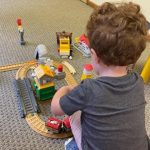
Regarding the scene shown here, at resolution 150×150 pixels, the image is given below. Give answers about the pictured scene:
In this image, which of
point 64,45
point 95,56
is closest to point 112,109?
point 95,56

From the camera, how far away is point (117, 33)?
2.06 feet

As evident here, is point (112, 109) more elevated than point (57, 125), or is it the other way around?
point (112, 109)

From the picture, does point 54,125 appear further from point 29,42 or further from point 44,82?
point 29,42

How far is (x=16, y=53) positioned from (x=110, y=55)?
3.34 feet

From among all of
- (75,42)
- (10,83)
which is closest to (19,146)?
(10,83)

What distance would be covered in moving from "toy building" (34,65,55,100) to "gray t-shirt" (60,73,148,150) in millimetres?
455

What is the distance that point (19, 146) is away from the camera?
98 cm

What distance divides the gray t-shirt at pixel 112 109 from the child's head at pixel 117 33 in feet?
0.20

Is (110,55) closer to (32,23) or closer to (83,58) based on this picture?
(83,58)

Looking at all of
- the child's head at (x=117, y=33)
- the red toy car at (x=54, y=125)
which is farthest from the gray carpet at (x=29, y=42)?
the child's head at (x=117, y=33)

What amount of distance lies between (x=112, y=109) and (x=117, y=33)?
201mm

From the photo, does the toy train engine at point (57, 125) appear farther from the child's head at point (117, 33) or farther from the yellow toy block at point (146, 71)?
the yellow toy block at point (146, 71)

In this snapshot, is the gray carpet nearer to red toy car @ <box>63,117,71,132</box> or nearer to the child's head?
red toy car @ <box>63,117,71,132</box>

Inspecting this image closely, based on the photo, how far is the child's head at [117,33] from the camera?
0.63m
